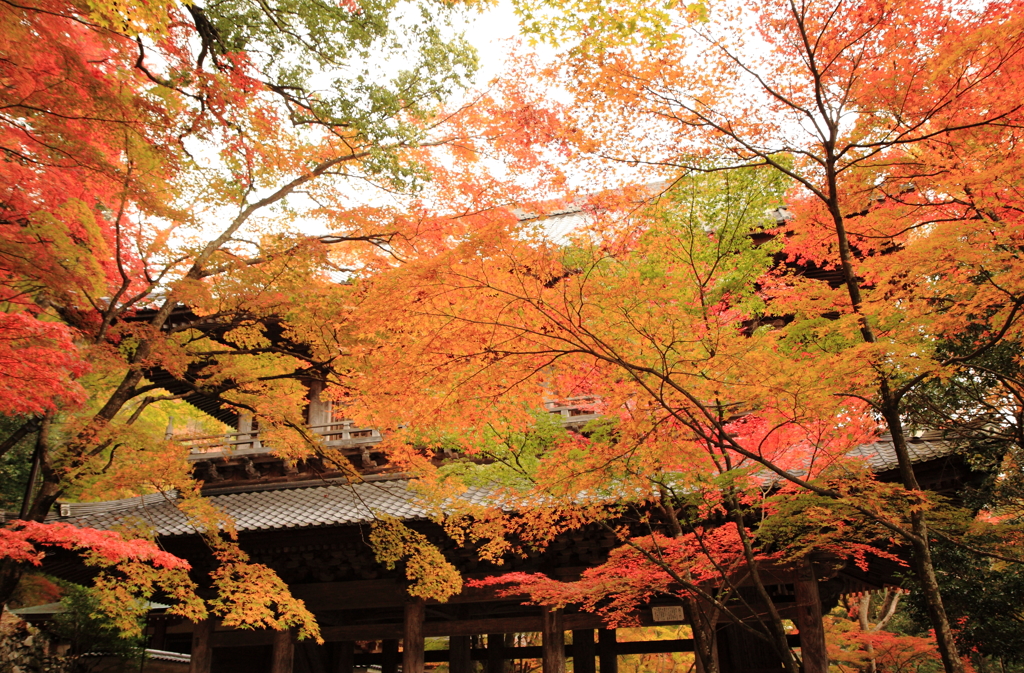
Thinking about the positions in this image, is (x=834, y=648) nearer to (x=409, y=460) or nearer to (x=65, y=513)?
(x=409, y=460)

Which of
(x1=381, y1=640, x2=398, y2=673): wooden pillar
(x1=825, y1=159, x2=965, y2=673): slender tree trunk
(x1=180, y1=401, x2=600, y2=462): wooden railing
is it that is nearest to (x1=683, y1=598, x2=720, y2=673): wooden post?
(x1=825, y1=159, x2=965, y2=673): slender tree trunk

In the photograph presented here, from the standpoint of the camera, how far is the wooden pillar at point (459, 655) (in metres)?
11.6

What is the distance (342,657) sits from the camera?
38.8 feet

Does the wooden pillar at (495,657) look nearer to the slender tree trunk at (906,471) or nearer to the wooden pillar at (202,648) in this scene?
the wooden pillar at (202,648)

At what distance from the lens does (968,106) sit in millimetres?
4758

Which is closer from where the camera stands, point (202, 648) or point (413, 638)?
point (413, 638)

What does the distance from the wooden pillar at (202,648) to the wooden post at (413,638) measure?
3.08 metres

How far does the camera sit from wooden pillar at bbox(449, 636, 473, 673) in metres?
11.6

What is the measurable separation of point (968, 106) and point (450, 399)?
14.2 feet

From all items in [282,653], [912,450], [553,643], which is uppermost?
[912,450]

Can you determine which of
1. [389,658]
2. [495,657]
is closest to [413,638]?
[495,657]

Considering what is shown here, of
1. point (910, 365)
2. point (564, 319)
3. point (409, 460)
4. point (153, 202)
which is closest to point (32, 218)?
point (153, 202)

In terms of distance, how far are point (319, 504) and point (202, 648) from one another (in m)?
2.73

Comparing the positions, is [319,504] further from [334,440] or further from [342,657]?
[342,657]
